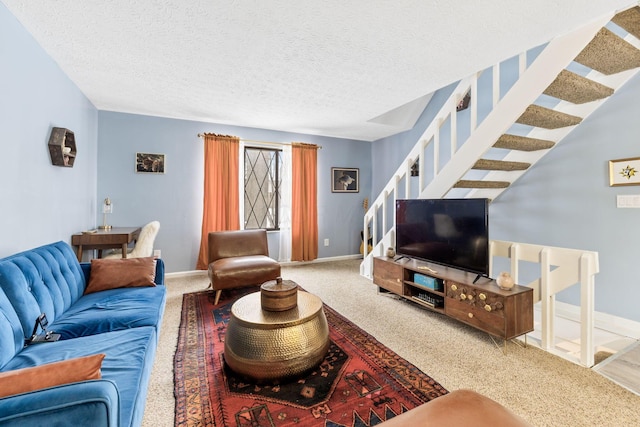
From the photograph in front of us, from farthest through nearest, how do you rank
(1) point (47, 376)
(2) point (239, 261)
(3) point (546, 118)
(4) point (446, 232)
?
(2) point (239, 261) < (4) point (446, 232) < (3) point (546, 118) < (1) point (47, 376)

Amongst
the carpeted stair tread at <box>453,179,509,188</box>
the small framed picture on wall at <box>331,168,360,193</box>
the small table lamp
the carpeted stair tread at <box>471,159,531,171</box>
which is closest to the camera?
the carpeted stair tread at <box>471,159,531,171</box>

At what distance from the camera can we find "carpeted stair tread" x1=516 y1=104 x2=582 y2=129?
2.30m

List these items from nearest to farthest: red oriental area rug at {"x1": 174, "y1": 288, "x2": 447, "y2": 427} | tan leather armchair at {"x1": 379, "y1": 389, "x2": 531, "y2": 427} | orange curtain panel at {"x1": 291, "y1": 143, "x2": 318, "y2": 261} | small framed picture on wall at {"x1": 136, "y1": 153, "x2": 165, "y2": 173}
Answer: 1. tan leather armchair at {"x1": 379, "y1": 389, "x2": 531, "y2": 427}
2. red oriental area rug at {"x1": 174, "y1": 288, "x2": 447, "y2": 427}
3. small framed picture on wall at {"x1": 136, "y1": 153, "x2": 165, "y2": 173}
4. orange curtain panel at {"x1": 291, "y1": 143, "x2": 318, "y2": 261}

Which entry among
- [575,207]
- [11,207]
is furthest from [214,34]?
[575,207]

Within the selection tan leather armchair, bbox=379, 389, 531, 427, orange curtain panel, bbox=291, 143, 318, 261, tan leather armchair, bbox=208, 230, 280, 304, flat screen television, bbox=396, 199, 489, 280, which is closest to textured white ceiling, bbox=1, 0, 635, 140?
flat screen television, bbox=396, 199, 489, 280

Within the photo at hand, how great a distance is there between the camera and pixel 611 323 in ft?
8.41

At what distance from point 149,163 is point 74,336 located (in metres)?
2.99

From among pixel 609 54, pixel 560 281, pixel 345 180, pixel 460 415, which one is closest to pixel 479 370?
pixel 560 281

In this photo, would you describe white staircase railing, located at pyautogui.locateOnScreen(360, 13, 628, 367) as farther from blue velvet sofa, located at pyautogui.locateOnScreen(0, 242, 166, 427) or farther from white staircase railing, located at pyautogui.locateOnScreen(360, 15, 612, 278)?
blue velvet sofa, located at pyautogui.locateOnScreen(0, 242, 166, 427)

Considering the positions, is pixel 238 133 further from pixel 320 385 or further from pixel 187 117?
pixel 320 385

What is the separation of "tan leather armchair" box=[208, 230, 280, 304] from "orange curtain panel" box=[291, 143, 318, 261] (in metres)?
1.11

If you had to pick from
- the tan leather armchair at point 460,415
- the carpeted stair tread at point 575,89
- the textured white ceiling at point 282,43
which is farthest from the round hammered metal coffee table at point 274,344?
the carpeted stair tread at point 575,89

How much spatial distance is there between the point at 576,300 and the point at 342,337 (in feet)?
7.99

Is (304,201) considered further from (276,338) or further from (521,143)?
(276,338)
